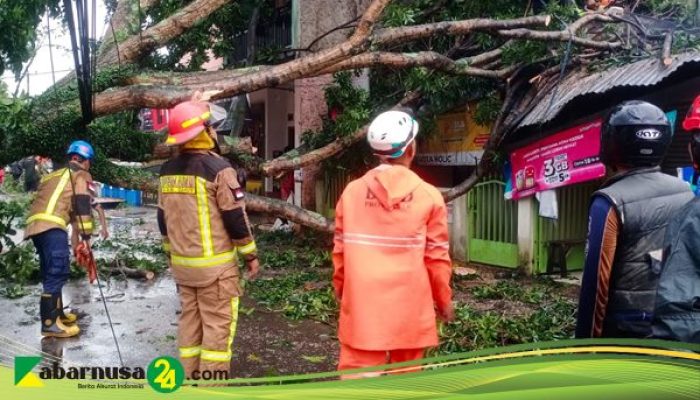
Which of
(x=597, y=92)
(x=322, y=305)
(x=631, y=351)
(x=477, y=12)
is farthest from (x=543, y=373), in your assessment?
(x=477, y=12)

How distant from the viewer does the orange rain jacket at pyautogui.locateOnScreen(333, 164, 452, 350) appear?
284 centimetres

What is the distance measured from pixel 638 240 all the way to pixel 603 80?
551 cm

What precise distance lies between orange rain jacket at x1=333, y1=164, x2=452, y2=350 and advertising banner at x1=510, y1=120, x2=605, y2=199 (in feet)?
15.9

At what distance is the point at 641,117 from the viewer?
229cm

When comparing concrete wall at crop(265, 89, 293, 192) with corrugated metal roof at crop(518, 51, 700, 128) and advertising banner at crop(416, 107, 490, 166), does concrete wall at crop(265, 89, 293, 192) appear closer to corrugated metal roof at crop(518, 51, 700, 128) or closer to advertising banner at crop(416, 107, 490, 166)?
advertising banner at crop(416, 107, 490, 166)

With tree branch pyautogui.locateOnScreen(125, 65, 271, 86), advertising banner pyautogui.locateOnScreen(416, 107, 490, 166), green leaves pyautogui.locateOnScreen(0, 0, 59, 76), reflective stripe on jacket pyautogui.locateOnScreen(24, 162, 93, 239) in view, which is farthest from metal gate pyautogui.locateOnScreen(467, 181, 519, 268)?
green leaves pyautogui.locateOnScreen(0, 0, 59, 76)

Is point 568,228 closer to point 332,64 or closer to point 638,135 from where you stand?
point 332,64

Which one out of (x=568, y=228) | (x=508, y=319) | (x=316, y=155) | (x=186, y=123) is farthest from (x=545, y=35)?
(x=186, y=123)

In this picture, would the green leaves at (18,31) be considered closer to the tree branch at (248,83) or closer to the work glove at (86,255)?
the tree branch at (248,83)

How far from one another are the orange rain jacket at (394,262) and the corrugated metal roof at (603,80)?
4660 millimetres

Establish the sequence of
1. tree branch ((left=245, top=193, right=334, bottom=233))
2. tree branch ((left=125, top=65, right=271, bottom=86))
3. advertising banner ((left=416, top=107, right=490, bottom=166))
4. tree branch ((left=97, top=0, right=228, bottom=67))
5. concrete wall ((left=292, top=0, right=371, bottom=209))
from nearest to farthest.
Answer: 1. tree branch ((left=125, top=65, right=271, bottom=86))
2. tree branch ((left=97, top=0, right=228, bottom=67))
3. tree branch ((left=245, top=193, right=334, bottom=233))
4. advertising banner ((left=416, top=107, right=490, bottom=166))
5. concrete wall ((left=292, top=0, right=371, bottom=209))

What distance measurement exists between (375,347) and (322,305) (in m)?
3.77

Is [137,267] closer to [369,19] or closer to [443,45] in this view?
[369,19]

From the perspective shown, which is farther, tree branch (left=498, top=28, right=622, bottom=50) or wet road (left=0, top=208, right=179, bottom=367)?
tree branch (left=498, top=28, right=622, bottom=50)
